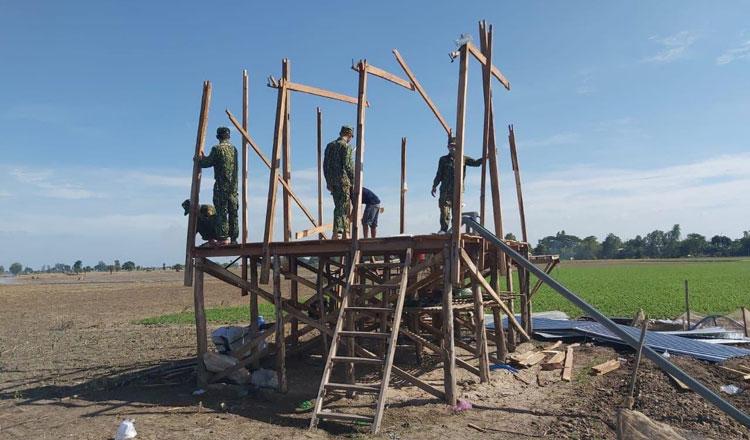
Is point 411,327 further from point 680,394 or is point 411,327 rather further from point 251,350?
point 680,394

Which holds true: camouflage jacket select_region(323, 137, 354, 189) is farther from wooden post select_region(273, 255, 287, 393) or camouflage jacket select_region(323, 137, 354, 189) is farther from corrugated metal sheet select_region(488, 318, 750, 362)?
corrugated metal sheet select_region(488, 318, 750, 362)

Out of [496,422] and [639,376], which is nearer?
[496,422]

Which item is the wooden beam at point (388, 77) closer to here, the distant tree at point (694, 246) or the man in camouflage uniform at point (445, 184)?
the man in camouflage uniform at point (445, 184)

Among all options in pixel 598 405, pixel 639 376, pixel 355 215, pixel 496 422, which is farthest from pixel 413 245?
pixel 639 376

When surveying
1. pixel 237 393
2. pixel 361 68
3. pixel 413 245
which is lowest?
pixel 237 393

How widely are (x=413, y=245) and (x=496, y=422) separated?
9.02 ft

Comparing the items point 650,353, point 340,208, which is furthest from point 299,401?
point 650,353

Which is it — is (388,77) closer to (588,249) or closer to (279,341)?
(279,341)

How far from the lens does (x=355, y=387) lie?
295 inches

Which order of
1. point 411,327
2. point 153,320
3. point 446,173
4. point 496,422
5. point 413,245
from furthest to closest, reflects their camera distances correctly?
point 153,320, point 411,327, point 446,173, point 413,245, point 496,422

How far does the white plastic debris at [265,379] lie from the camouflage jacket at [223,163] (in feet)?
10.4

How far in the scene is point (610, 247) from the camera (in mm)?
140000

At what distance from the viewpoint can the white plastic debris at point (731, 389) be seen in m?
8.44

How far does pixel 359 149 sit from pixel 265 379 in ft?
13.7
